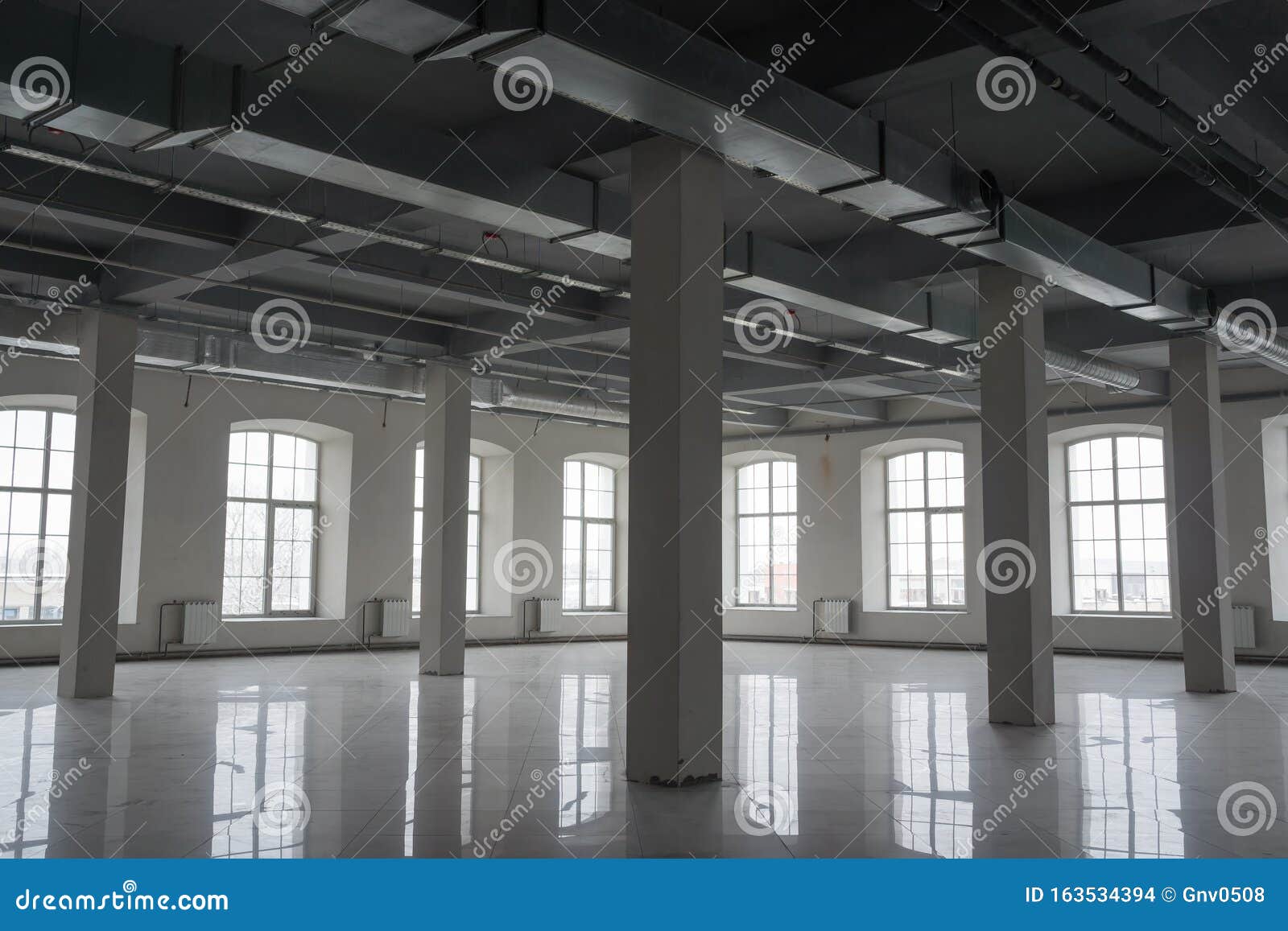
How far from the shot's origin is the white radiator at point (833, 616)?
22.3m

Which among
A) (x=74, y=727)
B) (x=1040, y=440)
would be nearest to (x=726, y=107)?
(x=1040, y=440)

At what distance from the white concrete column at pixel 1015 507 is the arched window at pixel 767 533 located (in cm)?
1288

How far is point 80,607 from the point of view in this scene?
39.7ft

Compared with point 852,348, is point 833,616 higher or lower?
lower

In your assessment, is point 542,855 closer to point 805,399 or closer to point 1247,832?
point 1247,832
